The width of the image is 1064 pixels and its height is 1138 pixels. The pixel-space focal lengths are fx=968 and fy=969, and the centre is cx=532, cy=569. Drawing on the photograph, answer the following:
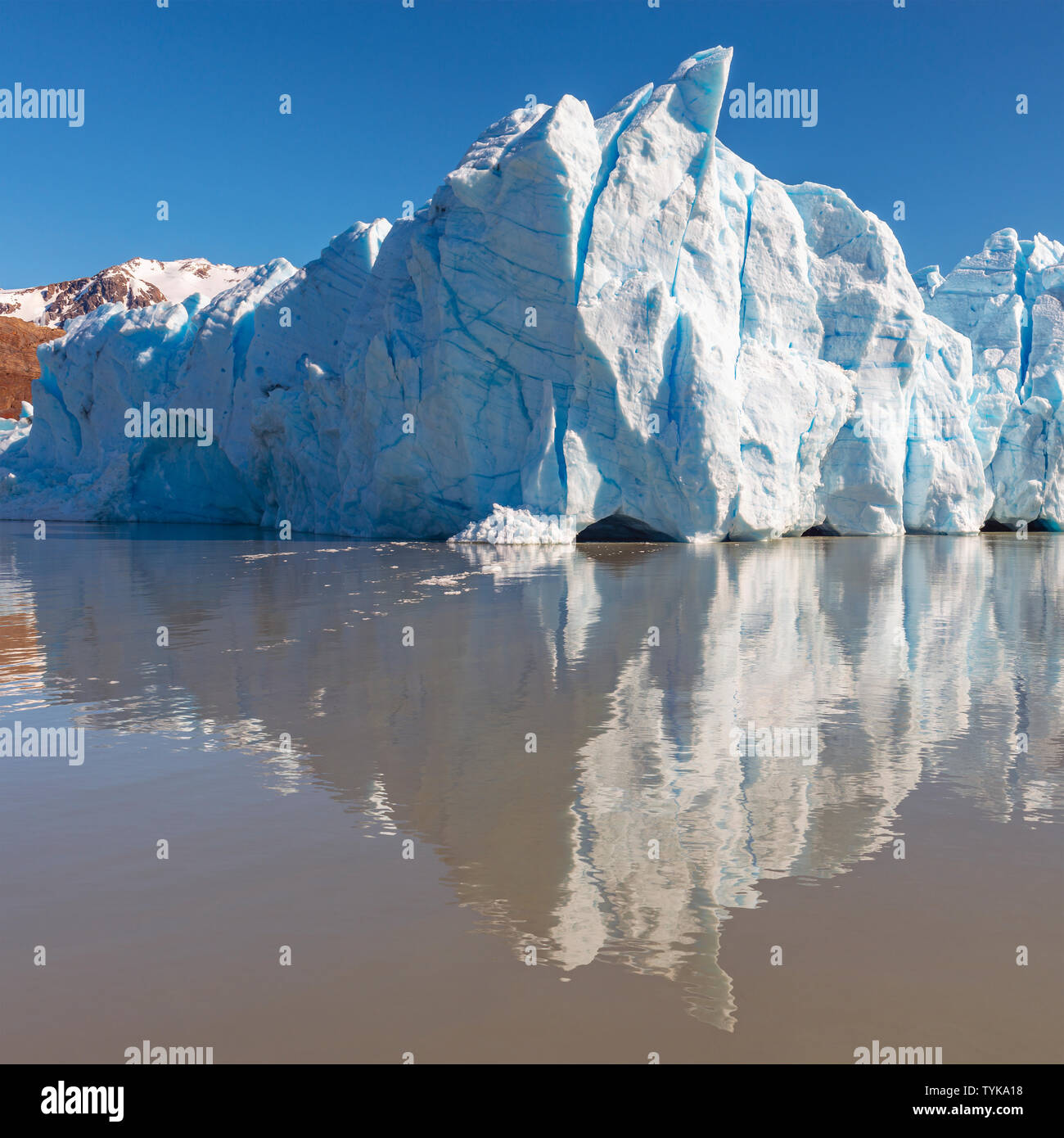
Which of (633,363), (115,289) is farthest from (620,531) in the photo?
(115,289)

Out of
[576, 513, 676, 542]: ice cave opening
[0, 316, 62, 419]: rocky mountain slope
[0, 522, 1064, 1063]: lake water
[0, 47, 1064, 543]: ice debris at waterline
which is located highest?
[0, 316, 62, 419]: rocky mountain slope

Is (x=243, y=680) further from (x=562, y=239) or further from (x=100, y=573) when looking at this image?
(x=562, y=239)

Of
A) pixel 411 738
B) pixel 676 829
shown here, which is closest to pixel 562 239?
pixel 411 738

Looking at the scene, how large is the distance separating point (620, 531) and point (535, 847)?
17780 millimetres

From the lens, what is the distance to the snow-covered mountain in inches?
5714

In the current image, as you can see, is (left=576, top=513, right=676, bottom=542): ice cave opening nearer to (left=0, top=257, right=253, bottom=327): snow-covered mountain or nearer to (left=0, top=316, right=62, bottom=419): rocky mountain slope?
(left=0, top=316, right=62, bottom=419): rocky mountain slope

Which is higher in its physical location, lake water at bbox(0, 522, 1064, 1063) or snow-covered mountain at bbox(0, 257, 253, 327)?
snow-covered mountain at bbox(0, 257, 253, 327)

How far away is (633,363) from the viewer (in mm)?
18188

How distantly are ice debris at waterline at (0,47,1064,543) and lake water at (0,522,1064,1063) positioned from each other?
37.1 feet

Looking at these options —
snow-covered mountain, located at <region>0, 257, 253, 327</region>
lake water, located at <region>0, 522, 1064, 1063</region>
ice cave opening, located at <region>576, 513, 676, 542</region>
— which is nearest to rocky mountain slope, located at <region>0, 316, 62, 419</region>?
snow-covered mountain, located at <region>0, 257, 253, 327</region>

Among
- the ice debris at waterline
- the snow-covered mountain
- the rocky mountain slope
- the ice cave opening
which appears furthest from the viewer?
the snow-covered mountain

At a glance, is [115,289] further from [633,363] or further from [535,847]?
[535,847]

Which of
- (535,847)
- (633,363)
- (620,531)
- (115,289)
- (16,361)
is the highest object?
(115,289)

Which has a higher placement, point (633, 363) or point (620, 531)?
→ point (633, 363)
